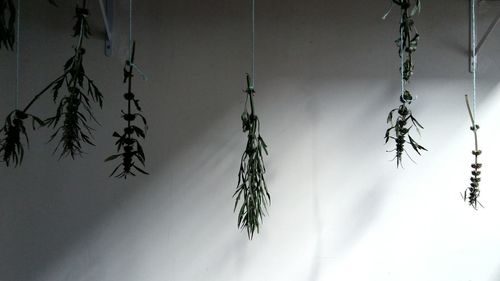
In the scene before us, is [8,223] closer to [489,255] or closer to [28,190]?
[28,190]

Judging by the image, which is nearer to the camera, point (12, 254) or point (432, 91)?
point (12, 254)

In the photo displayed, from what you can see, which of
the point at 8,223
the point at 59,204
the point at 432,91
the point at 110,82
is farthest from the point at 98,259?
the point at 432,91

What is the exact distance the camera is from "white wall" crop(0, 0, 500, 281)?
2219 millimetres

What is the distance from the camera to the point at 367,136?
2.32 metres

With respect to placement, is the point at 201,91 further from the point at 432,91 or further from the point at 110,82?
the point at 432,91

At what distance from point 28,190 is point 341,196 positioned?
1.77 metres

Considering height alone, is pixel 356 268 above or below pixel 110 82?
below

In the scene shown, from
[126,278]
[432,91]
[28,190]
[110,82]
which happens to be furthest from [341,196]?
[28,190]

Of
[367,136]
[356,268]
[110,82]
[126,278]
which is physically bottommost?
[126,278]

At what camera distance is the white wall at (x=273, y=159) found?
7.28 ft

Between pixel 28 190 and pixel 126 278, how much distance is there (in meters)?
0.73

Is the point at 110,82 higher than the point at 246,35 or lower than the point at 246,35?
lower

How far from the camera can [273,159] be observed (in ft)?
7.52

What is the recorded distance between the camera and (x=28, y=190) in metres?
2.20
